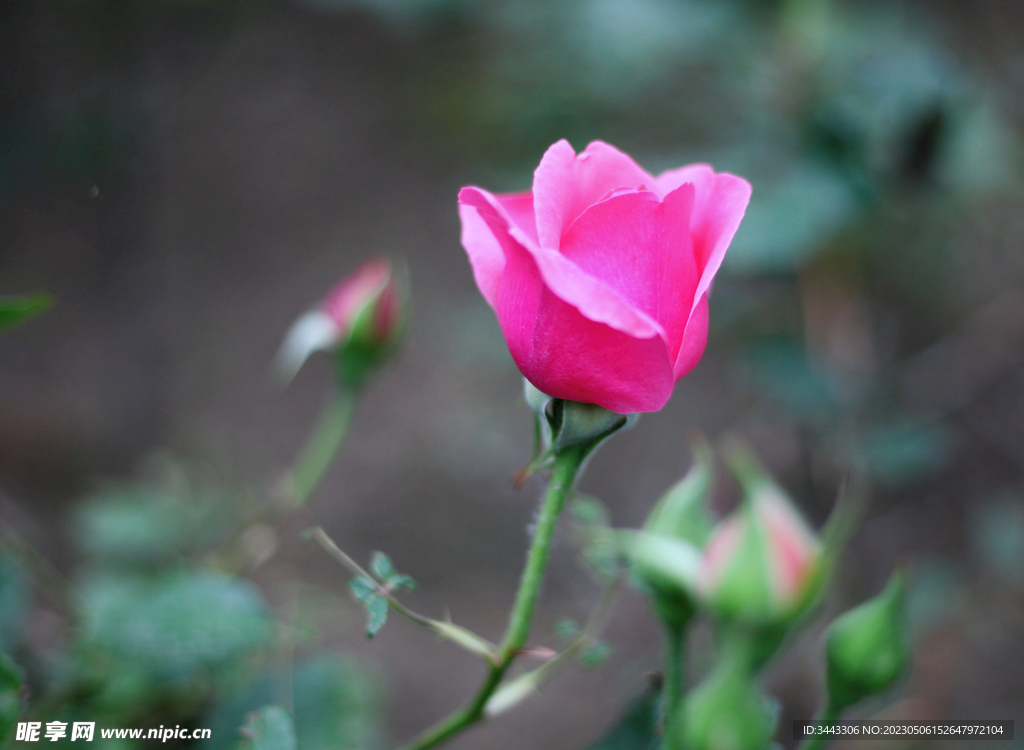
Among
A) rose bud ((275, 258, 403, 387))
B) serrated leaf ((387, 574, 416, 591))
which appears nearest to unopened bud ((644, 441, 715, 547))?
serrated leaf ((387, 574, 416, 591))

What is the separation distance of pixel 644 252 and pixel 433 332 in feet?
4.76

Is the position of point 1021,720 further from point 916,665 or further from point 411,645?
point 411,645

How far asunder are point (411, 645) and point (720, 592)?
1.13m

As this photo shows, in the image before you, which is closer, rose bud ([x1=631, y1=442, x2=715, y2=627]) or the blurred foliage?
rose bud ([x1=631, y1=442, x2=715, y2=627])

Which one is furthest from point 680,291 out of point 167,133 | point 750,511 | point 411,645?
point 167,133

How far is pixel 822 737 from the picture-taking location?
317 millimetres

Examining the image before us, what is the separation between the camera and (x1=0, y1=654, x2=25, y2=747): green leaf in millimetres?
305

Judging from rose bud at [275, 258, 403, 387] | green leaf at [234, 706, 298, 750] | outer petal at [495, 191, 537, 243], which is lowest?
green leaf at [234, 706, 298, 750]

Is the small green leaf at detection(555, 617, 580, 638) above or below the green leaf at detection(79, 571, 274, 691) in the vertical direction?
below

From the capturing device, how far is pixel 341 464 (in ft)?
5.05

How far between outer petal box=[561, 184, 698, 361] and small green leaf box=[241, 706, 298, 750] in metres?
0.24

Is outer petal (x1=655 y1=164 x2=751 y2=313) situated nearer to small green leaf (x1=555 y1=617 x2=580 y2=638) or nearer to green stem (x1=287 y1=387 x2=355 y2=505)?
small green leaf (x1=555 y1=617 x2=580 y2=638)

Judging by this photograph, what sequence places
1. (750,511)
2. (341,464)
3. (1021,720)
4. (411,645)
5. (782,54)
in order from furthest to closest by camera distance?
(341,464) < (411,645) < (1021,720) < (782,54) < (750,511)

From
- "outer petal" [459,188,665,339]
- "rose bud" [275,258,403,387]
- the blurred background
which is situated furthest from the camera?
the blurred background
